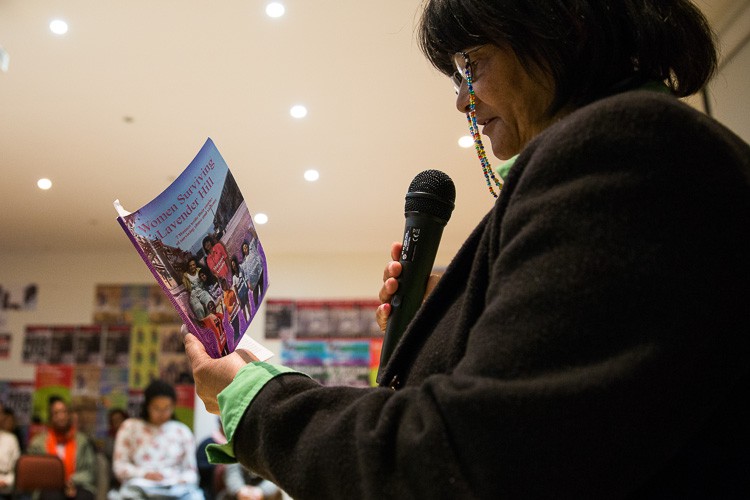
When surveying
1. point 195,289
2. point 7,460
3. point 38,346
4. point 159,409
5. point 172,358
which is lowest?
point 7,460

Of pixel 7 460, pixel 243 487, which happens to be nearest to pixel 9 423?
pixel 7 460

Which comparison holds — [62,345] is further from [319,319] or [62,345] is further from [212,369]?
[212,369]

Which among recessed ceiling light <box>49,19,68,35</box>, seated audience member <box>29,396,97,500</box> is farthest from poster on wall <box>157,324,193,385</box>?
recessed ceiling light <box>49,19,68,35</box>

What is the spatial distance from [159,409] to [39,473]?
1287 mm

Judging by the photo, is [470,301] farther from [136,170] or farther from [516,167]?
[136,170]

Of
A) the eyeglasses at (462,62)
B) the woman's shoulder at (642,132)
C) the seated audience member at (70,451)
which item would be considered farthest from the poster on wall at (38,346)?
the woman's shoulder at (642,132)

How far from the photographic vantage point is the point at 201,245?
89 centimetres

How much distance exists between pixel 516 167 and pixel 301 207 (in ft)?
20.5

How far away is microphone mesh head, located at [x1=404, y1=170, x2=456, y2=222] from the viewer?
119 cm

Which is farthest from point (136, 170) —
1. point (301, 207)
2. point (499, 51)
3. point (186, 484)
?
point (499, 51)

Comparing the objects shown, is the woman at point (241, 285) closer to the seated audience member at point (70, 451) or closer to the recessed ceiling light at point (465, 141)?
the recessed ceiling light at point (465, 141)

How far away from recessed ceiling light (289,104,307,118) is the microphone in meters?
3.68

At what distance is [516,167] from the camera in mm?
643

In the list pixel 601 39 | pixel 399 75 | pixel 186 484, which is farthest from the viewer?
pixel 186 484
